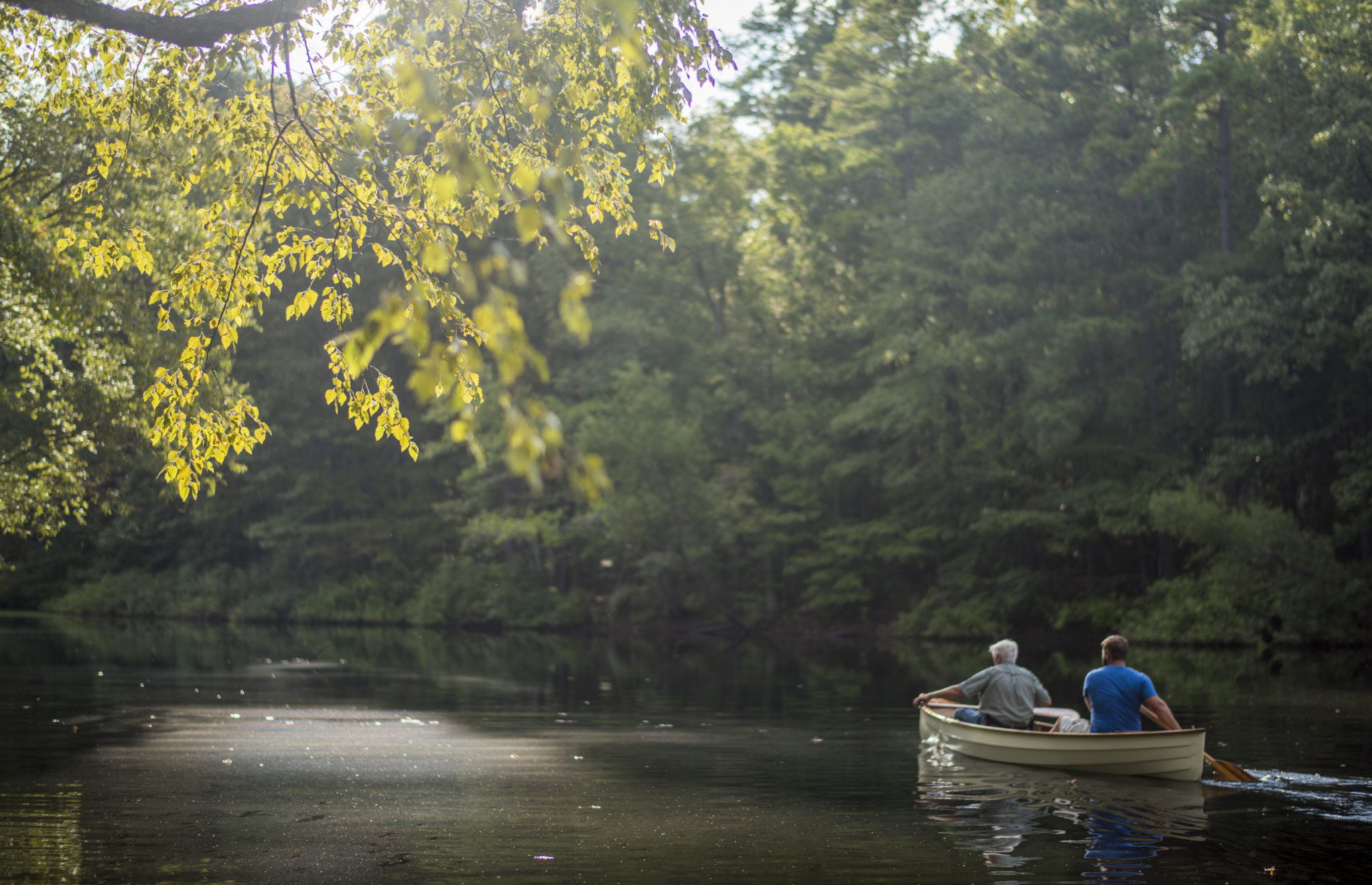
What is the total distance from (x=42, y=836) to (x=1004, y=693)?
380 inches

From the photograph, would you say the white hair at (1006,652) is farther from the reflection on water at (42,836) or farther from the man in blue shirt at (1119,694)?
the reflection on water at (42,836)

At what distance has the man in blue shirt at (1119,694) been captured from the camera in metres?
12.8

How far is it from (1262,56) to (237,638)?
32.0m

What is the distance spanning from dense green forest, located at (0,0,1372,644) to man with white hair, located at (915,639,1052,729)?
48.8ft

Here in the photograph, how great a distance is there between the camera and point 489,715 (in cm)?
1880

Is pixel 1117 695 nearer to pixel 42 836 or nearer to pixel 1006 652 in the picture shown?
pixel 1006 652

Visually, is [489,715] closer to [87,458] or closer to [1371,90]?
[87,458]

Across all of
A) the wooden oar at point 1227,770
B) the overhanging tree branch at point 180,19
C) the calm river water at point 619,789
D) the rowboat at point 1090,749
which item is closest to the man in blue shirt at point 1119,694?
the wooden oar at point 1227,770

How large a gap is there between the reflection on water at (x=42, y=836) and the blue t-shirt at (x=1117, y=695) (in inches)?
356

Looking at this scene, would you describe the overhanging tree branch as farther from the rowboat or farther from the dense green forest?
the dense green forest

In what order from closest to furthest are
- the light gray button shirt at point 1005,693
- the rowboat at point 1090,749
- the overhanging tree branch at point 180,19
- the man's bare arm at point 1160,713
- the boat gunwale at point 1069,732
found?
the overhanging tree branch at point 180,19 < the boat gunwale at point 1069,732 < the rowboat at point 1090,749 < the man's bare arm at point 1160,713 < the light gray button shirt at point 1005,693

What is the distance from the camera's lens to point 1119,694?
42.7 ft

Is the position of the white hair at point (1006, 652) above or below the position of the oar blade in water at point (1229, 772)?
above

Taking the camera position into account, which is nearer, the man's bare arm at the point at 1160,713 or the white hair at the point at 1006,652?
the man's bare arm at the point at 1160,713
